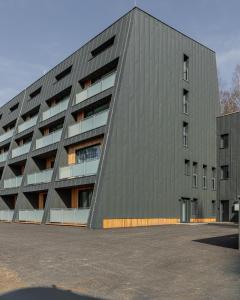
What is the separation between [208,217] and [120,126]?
479 inches

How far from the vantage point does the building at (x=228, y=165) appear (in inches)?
1246

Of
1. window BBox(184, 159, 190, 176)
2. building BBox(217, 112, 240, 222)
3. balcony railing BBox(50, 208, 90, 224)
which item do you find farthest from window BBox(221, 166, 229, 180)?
balcony railing BBox(50, 208, 90, 224)

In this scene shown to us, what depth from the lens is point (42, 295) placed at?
28.1ft

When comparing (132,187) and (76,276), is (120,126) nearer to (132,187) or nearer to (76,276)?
(132,187)

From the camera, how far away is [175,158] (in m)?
30.9

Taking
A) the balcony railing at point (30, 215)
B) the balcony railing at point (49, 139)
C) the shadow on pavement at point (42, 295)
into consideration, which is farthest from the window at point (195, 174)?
the shadow on pavement at point (42, 295)

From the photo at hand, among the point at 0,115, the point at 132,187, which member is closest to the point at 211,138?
the point at 132,187

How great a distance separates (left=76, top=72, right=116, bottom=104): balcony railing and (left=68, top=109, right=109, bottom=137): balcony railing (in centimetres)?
206

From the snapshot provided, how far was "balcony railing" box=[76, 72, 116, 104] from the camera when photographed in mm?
28406

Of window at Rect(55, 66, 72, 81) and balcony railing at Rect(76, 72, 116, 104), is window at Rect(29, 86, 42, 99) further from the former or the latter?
balcony railing at Rect(76, 72, 116, 104)

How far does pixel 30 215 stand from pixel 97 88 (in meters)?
12.2

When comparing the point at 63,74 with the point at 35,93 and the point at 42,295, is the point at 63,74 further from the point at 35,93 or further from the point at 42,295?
the point at 42,295

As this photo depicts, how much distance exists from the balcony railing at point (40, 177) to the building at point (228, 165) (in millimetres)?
13202

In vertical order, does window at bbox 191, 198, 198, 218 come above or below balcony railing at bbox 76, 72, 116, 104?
below
